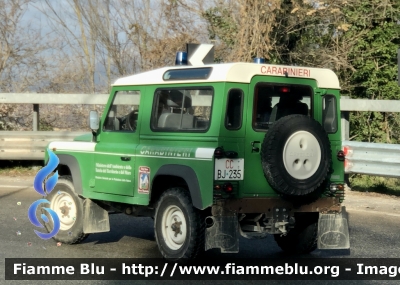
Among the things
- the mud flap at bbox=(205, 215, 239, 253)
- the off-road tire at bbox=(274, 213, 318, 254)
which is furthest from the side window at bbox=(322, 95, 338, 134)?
the mud flap at bbox=(205, 215, 239, 253)

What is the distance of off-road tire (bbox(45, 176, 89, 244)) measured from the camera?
9.29 meters

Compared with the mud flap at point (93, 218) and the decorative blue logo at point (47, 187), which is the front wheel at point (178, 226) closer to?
the mud flap at point (93, 218)

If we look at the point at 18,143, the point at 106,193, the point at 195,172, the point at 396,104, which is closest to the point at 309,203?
the point at 195,172

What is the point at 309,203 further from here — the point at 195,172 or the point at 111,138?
the point at 111,138

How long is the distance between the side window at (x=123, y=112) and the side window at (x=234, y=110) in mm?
1490

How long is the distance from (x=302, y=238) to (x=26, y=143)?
8.80 meters

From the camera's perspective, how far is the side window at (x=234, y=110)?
7676mm

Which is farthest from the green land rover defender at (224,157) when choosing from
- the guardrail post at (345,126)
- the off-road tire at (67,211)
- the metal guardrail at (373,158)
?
the guardrail post at (345,126)

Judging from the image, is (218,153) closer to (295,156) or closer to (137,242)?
(295,156)

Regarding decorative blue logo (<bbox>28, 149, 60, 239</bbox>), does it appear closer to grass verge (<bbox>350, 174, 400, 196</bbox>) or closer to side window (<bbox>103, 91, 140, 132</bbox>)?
side window (<bbox>103, 91, 140, 132</bbox>)

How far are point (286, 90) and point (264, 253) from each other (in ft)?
6.79

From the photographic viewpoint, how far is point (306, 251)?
29.2 feet

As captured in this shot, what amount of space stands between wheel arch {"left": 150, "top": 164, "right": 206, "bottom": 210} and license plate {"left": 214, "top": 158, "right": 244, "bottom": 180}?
27 cm

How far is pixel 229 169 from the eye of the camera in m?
7.59
